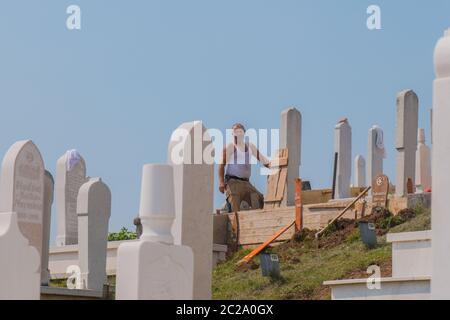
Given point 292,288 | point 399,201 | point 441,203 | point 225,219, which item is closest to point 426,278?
point 441,203

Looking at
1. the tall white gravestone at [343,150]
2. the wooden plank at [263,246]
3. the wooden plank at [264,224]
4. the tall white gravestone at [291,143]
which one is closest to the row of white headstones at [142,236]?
the wooden plank at [263,246]

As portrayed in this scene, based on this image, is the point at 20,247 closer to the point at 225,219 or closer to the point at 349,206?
the point at 349,206

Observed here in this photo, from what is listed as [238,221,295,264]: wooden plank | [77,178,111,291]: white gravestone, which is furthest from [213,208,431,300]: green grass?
[77,178,111,291]: white gravestone

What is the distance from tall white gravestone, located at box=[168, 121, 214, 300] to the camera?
11.1 metres

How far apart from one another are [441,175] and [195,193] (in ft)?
9.69

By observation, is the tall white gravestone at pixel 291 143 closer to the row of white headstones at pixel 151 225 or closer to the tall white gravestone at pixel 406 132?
the tall white gravestone at pixel 406 132

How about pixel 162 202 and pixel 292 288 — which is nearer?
pixel 162 202

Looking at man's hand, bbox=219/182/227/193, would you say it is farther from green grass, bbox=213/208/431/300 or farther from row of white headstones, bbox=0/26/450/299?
row of white headstones, bbox=0/26/450/299

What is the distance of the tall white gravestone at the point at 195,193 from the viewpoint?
437 inches

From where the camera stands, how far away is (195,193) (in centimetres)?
1126

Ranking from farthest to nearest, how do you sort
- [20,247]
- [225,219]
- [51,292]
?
[225,219], [51,292], [20,247]

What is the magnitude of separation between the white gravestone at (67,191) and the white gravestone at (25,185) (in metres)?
7.08

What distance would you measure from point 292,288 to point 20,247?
692 centimetres
